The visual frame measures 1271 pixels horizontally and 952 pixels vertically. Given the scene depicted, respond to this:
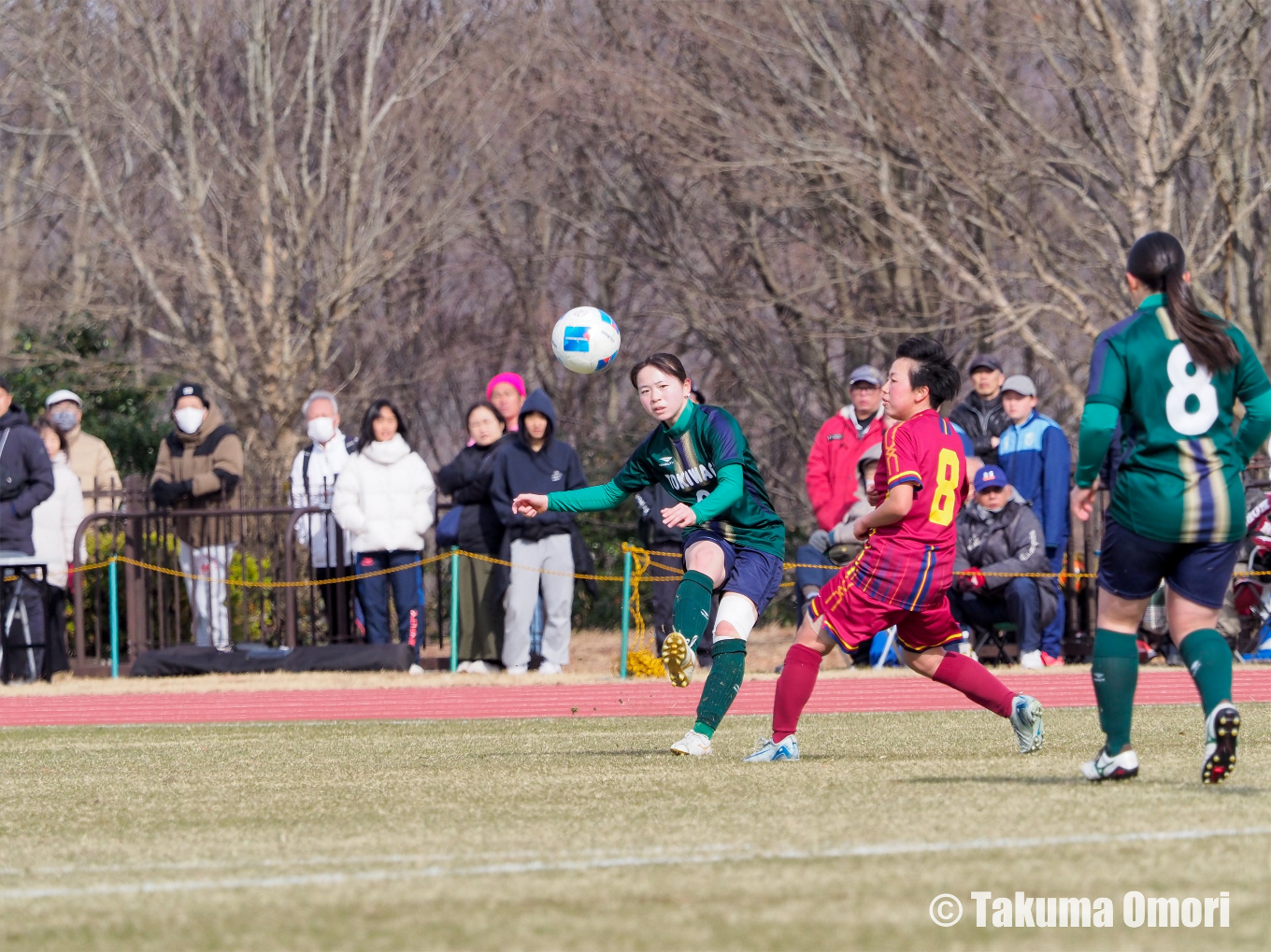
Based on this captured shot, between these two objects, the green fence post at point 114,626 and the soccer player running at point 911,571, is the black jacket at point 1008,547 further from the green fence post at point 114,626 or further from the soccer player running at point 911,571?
the green fence post at point 114,626

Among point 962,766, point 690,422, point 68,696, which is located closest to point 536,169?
point 68,696

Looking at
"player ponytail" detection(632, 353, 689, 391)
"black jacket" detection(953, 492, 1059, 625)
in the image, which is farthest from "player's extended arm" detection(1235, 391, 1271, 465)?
"black jacket" detection(953, 492, 1059, 625)

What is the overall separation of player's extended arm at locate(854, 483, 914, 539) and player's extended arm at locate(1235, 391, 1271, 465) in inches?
56.3

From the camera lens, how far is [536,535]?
49.0 feet

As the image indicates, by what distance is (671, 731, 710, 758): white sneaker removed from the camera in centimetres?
779

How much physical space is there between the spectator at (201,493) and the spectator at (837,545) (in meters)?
A: 5.13

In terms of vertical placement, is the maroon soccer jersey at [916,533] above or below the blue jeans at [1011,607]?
above

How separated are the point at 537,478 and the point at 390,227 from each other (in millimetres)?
7975

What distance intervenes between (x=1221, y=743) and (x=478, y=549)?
10269mm

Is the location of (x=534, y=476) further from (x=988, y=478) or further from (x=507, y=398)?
(x=988, y=478)

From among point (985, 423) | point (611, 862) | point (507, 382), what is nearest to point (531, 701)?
point (507, 382)

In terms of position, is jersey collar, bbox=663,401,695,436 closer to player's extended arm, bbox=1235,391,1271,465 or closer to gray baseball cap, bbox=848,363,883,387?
player's extended arm, bbox=1235,391,1271,465

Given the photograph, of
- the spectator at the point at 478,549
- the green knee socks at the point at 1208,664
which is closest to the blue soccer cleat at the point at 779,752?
the green knee socks at the point at 1208,664

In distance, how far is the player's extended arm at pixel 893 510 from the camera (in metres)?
7.12
